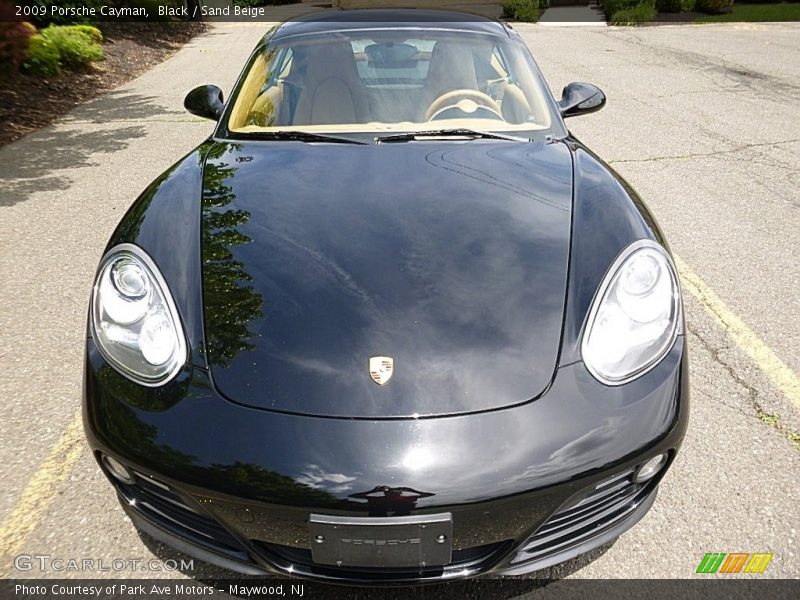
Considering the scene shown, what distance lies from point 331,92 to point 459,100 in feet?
1.90

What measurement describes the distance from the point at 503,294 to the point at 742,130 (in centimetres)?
616

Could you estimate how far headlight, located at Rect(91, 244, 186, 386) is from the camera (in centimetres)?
152

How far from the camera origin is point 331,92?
8.87ft

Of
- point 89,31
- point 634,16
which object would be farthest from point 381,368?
point 634,16

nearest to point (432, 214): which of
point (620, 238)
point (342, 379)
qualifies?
point (620, 238)

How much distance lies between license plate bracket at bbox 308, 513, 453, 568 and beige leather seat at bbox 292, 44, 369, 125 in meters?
1.82

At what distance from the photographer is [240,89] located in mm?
2779

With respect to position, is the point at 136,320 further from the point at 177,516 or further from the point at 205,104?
the point at 205,104

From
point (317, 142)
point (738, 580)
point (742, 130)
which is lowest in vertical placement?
point (738, 580)

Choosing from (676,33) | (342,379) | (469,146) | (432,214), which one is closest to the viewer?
(342,379)

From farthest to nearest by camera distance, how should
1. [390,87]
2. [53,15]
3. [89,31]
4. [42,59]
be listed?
1. [53,15]
2. [89,31]
3. [42,59]
4. [390,87]

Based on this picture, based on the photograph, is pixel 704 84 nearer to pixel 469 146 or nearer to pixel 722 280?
pixel 722 280

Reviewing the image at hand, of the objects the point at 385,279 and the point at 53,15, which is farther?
the point at 53,15

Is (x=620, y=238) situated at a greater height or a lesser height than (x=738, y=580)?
greater
